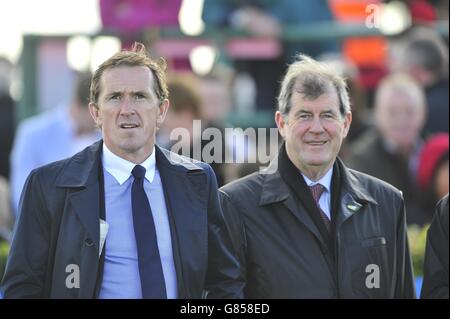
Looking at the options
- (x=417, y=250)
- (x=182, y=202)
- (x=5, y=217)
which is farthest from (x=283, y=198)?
(x=5, y=217)

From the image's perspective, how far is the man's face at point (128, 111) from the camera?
5098 millimetres

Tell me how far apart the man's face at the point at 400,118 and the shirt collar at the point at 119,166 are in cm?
383

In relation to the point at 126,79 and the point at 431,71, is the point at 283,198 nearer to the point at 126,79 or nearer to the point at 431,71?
the point at 126,79

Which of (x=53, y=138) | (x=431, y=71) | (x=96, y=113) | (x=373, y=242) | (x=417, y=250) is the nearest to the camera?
(x=96, y=113)

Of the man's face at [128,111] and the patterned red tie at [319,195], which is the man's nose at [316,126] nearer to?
the patterned red tie at [319,195]

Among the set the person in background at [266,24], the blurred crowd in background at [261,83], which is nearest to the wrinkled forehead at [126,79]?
the blurred crowd in background at [261,83]

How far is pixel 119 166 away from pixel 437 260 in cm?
167

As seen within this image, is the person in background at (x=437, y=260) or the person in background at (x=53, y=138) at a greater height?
the person in background at (x=53, y=138)

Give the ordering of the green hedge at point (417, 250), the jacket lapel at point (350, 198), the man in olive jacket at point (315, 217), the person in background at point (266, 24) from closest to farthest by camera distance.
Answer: the man in olive jacket at point (315, 217) < the jacket lapel at point (350, 198) < the green hedge at point (417, 250) < the person in background at point (266, 24)

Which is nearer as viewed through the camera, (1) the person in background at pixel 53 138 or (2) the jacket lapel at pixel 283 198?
(2) the jacket lapel at pixel 283 198

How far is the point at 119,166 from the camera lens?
515 cm

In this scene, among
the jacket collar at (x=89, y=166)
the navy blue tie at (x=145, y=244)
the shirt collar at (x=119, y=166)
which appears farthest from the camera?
the shirt collar at (x=119, y=166)
